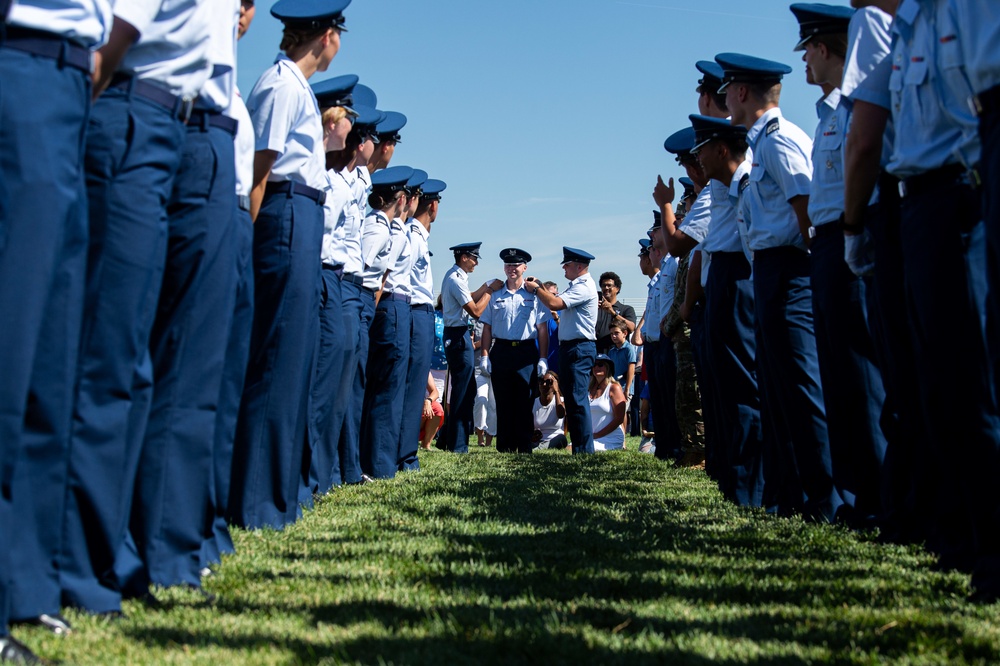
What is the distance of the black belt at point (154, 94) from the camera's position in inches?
139

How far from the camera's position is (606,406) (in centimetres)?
1731

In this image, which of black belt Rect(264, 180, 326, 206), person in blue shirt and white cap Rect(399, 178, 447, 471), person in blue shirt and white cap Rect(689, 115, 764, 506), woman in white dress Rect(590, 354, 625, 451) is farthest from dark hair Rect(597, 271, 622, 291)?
black belt Rect(264, 180, 326, 206)

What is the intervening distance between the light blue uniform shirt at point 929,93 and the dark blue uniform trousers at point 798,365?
7.08 ft

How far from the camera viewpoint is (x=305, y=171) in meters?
5.67

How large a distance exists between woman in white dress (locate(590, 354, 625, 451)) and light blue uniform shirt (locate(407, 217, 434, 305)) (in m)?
6.50

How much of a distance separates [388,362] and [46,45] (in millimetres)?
7256

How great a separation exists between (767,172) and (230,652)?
460 centimetres

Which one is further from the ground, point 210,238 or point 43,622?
point 210,238

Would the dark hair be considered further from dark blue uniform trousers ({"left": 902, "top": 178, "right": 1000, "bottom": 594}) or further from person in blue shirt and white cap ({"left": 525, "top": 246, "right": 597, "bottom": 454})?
dark blue uniform trousers ({"left": 902, "top": 178, "right": 1000, "bottom": 594})

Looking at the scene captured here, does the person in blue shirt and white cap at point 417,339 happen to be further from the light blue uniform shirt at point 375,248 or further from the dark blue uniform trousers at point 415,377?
the light blue uniform shirt at point 375,248

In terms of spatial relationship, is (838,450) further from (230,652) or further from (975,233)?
(230,652)

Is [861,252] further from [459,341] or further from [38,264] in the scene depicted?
[459,341]

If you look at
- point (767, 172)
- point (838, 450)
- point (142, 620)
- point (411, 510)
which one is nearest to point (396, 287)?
point (411, 510)

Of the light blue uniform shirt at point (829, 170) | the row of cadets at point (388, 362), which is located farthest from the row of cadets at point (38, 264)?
the row of cadets at point (388, 362)
